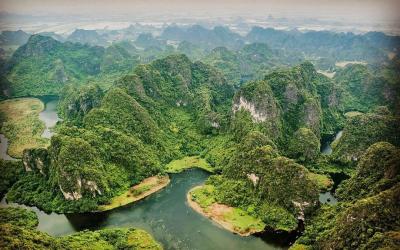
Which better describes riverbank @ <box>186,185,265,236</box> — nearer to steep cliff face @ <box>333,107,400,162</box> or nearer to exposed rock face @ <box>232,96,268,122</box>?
exposed rock face @ <box>232,96,268,122</box>

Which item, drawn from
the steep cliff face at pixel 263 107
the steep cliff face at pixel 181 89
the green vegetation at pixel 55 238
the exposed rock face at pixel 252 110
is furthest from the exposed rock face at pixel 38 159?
the steep cliff face at pixel 263 107

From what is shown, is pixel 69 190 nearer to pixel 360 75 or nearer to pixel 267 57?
pixel 360 75

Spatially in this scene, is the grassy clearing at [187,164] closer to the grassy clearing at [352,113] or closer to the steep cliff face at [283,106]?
the steep cliff face at [283,106]

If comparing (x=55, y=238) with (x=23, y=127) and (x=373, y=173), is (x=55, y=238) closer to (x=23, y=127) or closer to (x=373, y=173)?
(x=373, y=173)

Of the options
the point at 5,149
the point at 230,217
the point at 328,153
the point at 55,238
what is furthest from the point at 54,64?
the point at 230,217

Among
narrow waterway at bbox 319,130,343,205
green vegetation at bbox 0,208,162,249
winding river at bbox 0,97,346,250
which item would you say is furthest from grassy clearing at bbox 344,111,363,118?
green vegetation at bbox 0,208,162,249
